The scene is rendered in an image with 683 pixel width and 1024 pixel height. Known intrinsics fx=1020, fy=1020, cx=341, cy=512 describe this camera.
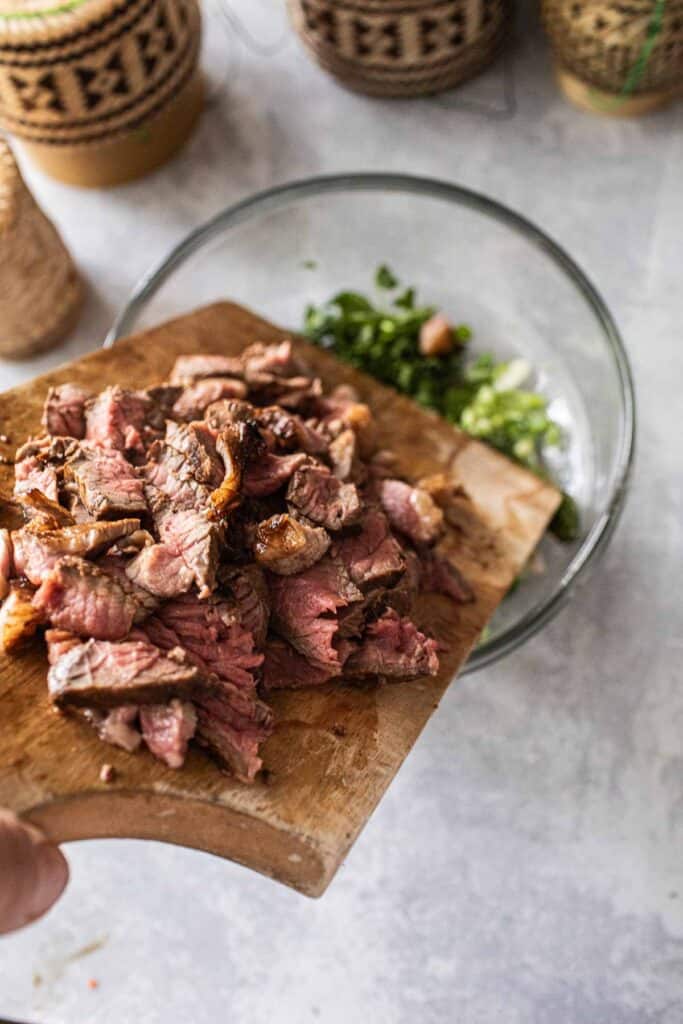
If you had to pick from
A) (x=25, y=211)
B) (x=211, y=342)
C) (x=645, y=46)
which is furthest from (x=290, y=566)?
(x=645, y=46)

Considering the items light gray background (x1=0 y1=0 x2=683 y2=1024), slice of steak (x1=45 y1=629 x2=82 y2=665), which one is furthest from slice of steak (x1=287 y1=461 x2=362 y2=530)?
light gray background (x1=0 y1=0 x2=683 y2=1024)

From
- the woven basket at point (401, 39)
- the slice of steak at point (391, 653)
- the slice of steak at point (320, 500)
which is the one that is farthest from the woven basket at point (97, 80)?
the slice of steak at point (391, 653)

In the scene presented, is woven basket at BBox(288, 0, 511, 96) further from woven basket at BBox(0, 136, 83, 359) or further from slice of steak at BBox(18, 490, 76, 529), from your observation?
slice of steak at BBox(18, 490, 76, 529)

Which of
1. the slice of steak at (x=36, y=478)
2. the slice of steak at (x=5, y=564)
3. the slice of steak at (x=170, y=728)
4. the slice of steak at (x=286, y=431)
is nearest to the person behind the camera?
the slice of steak at (x=170, y=728)

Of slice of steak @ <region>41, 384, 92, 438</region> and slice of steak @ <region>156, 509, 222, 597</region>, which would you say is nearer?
slice of steak @ <region>156, 509, 222, 597</region>

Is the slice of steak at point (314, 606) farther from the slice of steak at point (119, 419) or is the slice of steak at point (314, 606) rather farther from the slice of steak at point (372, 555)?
the slice of steak at point (119, 419)
